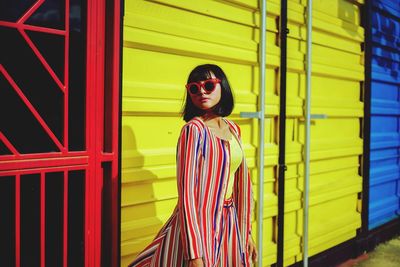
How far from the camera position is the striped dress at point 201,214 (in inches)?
75.6

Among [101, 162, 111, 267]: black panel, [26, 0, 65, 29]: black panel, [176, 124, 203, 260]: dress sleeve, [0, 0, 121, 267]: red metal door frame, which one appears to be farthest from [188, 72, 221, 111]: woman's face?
[26, 0, 65, 29]: black panel

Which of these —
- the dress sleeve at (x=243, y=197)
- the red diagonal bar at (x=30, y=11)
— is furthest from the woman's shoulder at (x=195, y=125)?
the red diagonal bar at (x=30, y=11)

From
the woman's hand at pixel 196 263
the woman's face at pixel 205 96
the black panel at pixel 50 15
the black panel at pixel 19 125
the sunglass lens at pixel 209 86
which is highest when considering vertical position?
the black panel at pixel 50 15

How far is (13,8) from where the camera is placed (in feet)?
6.64

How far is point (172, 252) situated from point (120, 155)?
0.62 m

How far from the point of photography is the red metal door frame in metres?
2.13

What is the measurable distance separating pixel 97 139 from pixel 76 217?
0.39 meters

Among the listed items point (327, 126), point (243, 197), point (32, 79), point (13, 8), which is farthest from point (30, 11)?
point (327, 126)

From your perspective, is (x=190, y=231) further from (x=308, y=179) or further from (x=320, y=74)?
(x=320, y=74)

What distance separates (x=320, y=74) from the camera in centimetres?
396

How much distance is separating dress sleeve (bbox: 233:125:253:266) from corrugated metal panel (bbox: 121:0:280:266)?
588mm

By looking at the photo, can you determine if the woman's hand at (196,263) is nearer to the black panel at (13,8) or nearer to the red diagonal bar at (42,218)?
the red diagonal bar at (42,218)

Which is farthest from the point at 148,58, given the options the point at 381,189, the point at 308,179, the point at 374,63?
the point at 381,189

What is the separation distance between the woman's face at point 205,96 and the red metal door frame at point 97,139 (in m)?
0.46
